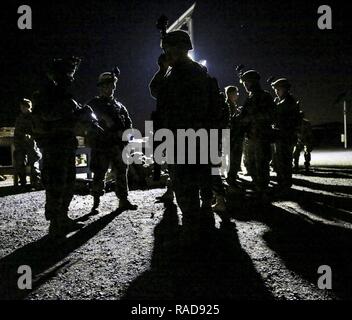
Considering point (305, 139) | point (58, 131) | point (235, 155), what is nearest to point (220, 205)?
point (235, 155)

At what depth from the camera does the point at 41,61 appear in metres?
19.5

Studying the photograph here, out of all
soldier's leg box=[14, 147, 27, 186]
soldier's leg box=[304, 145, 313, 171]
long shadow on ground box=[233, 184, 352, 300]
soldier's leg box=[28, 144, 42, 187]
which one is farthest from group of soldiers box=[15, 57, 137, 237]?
soldier's leg box=[304, 145, 313, 171]

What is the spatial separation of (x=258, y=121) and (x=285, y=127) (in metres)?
1.03

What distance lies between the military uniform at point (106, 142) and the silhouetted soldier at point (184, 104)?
6.68ft

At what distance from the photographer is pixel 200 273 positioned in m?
2.85

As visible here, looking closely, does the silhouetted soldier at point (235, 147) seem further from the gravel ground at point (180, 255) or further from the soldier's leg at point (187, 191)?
the soldier's leg at point (187, 191)

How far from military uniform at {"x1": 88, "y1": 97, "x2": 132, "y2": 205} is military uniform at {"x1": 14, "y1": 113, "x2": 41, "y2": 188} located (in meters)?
3.67

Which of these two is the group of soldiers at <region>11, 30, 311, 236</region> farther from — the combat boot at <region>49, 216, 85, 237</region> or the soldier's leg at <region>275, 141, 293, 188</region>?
the soldier's leg at <region>275, 141, 293, 188</region>

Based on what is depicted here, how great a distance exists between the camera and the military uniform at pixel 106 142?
5285mm

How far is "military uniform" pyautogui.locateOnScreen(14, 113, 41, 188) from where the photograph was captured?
8.06 metres
